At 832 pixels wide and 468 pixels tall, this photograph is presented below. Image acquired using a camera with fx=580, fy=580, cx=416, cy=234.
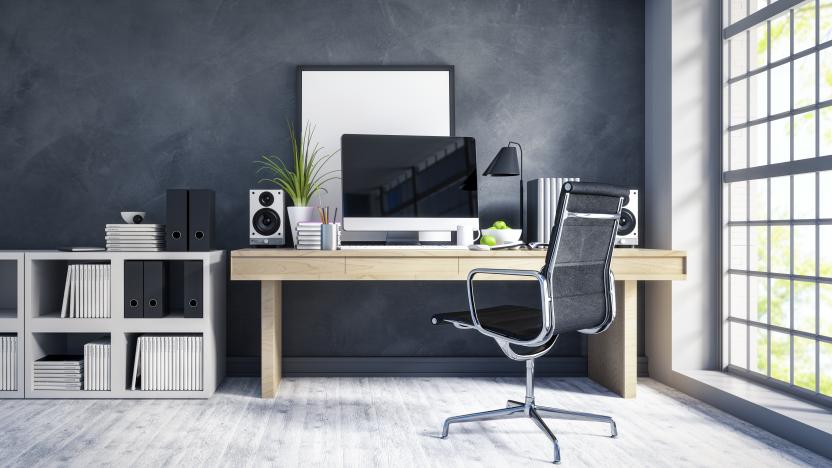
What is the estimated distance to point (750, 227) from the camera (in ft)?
10.2

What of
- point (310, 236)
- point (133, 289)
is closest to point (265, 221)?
point (310, 236)

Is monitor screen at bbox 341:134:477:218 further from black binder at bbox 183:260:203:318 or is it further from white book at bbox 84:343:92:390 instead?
white book at bbox 84:343:92:390

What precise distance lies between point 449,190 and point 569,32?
1.33m

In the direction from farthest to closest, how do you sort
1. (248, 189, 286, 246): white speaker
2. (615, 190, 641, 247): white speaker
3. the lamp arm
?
the lamp arm → (615, 190, 641, 247): white speaker → (248, 189, 286, 246): white speaker

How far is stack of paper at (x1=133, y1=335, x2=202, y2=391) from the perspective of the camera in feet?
9.95

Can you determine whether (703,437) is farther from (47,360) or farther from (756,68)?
(47,360)

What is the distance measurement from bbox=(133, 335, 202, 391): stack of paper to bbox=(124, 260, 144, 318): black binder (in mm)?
145

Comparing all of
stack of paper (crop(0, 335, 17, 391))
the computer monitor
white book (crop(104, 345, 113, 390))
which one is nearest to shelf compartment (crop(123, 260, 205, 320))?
white book (crop(104, 345, 113, 390))

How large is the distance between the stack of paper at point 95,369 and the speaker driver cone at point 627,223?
2.88m

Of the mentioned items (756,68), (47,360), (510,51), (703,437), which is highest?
(510,51)

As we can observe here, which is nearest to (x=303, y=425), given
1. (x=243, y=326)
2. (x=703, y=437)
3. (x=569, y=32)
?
(x=243, y=326)

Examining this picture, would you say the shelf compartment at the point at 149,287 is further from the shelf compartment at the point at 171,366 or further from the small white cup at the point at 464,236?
the small white cup at the point at 464,236

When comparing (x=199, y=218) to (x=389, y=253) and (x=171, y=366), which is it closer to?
(x=171, y=366)

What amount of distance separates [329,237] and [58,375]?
1589 mm
